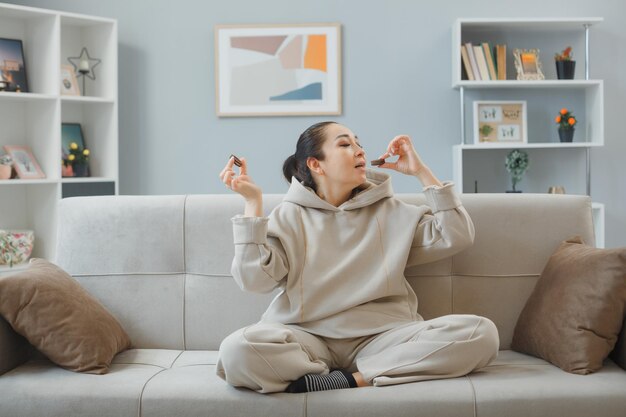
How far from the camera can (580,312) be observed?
2139 millimetres

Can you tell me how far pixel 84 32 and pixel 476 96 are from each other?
2.27 meters

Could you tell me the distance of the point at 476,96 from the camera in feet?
14.6

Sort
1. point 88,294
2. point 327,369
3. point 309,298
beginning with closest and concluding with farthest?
point 327,369
point 309,298
point 88,294

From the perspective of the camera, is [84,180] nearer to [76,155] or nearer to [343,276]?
[76,155]

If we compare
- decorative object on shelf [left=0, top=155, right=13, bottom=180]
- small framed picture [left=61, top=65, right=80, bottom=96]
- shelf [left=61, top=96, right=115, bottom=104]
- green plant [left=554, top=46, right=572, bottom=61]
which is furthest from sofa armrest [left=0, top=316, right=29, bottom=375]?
green plant [left=554, top=46, right=572, bottom=61]

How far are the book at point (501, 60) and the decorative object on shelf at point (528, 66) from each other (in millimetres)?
87

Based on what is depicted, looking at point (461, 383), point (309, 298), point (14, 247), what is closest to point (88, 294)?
point (309, 298)

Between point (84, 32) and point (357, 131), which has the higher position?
point (84, 32)

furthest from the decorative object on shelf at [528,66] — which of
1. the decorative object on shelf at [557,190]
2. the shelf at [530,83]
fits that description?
the decorative object on shelf at [557,190]

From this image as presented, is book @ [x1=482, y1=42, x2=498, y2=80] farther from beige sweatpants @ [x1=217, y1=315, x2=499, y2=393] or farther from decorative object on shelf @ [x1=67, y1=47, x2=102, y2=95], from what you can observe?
beige sweatpants @ [x1=217, y1=315, x2=499, y2=393]

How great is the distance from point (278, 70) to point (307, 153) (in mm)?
2074

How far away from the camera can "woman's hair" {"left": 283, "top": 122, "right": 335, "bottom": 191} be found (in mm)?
2516

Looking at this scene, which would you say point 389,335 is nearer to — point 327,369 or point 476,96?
point 327,369

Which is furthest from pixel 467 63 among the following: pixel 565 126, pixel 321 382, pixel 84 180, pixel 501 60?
pixel 321 382
